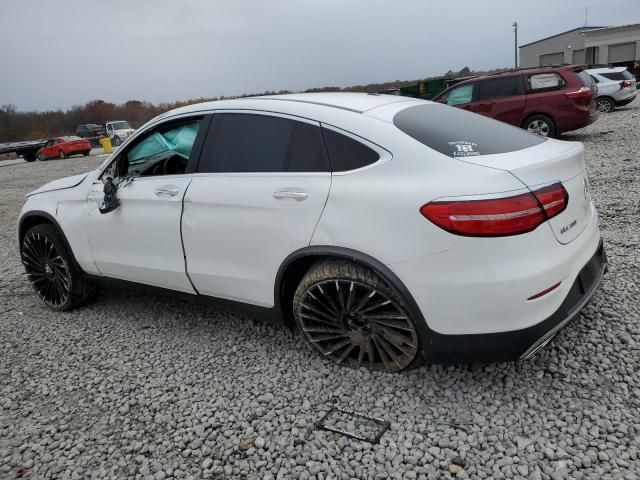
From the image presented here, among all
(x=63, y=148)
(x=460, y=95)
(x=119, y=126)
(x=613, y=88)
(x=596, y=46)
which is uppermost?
(x=596, y=46)

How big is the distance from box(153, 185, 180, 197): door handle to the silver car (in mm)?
17138

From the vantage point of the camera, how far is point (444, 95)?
1200 centimetres

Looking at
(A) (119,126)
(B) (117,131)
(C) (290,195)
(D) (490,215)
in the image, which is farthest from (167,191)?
(A) (119,126)

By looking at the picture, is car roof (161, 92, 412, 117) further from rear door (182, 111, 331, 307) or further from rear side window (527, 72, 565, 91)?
rear side window (527, 72, 565, 91)

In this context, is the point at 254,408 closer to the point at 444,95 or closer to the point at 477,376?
the point at 477,376

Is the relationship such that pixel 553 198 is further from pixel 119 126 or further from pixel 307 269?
pixel 119 126

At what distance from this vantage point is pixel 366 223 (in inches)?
96.4

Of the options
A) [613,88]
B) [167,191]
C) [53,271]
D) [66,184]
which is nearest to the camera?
[167,191]

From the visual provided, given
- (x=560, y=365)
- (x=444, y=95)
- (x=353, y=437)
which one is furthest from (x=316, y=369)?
(x=444, y=95)

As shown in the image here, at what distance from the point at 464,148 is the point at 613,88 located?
17055 millimetres

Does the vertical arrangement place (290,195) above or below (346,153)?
below

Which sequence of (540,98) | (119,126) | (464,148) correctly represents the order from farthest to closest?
(119,126) → (540,98) → (464,148)

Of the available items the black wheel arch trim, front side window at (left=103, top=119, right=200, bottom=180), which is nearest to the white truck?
front side window at (left=103, top=119, right=200, bottom=180)

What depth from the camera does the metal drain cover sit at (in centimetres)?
239
